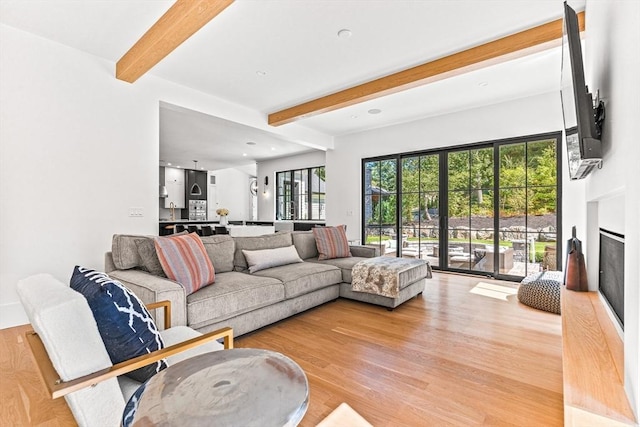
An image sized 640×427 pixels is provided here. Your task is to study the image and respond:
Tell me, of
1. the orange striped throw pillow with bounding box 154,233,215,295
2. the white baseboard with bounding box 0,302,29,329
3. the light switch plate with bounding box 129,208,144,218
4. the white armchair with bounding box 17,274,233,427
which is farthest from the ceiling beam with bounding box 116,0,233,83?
the white baseboard with bounding box 0,302,29,329

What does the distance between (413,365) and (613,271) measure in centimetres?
133

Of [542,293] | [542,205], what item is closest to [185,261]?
[542,293]

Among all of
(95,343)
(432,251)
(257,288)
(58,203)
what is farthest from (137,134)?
(432,251)

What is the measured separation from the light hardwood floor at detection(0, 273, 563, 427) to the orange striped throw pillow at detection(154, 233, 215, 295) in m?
0.60

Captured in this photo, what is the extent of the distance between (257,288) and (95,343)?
5.27 feet

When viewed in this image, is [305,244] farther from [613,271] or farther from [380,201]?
[613,271]

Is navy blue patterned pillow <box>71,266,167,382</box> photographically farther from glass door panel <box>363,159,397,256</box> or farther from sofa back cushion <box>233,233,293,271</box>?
glass door panel <box>363,159,397,256</box>

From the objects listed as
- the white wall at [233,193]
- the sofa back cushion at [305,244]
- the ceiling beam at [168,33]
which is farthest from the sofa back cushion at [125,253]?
the white wall at [233,193]

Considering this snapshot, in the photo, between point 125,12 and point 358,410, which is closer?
point 358,410

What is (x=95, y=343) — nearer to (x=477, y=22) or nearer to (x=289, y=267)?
(x=289, y=267)

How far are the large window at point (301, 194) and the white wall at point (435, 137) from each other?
1025mm

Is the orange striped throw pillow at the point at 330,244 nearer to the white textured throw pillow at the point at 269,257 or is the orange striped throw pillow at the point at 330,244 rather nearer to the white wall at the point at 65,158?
the white textured throw pillow at the point at 269,257

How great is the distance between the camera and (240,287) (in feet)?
8.35

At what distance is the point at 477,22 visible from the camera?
9.27ft
